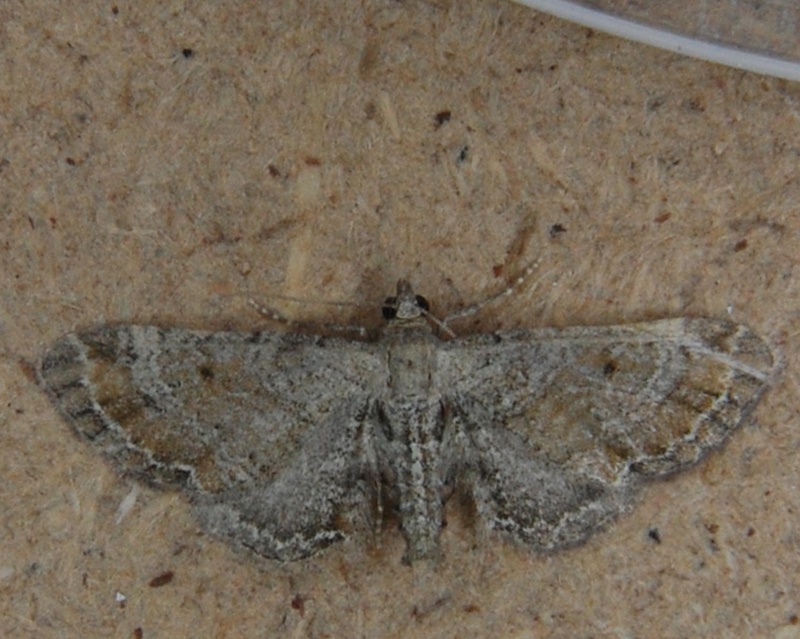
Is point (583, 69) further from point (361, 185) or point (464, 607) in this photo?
point (464, 607)

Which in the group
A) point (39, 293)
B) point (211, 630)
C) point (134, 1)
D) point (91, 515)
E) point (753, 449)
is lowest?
point (211, 630)

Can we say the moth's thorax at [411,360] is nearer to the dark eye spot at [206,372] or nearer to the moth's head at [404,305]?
the moth's head at [404,305]

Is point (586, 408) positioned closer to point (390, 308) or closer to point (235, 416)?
point (390, 308)

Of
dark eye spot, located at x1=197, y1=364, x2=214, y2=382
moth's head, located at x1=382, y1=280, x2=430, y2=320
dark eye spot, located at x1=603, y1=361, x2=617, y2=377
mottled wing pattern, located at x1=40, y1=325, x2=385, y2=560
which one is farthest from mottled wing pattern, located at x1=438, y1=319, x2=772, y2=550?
dark eye spot, located at x1=197, y1=364, x2=214, y2=382

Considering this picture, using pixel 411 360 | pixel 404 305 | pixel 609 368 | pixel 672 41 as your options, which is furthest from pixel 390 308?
pixel 672 41

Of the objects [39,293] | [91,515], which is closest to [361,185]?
[39,293]

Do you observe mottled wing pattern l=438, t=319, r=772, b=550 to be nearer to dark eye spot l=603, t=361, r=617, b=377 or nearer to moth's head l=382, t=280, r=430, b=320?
dark eye spot l=603, t=361, r=617, b=377
